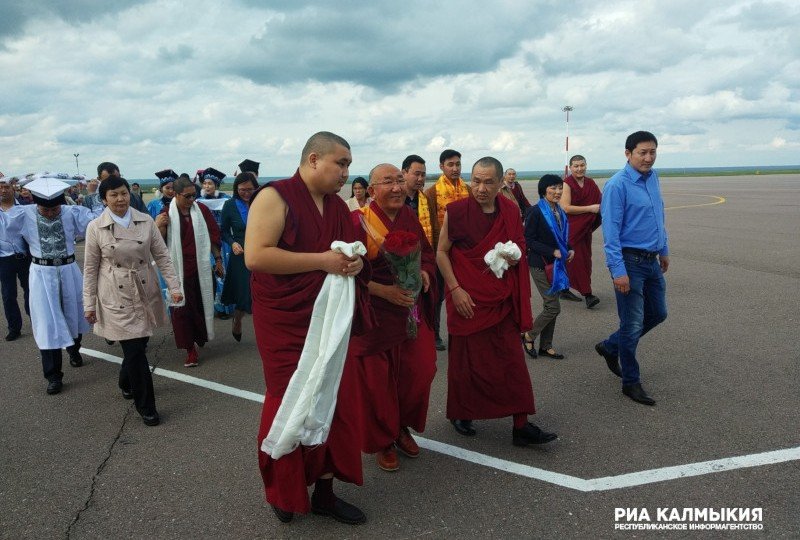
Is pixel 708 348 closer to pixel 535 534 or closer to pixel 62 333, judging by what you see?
pixel 535 534

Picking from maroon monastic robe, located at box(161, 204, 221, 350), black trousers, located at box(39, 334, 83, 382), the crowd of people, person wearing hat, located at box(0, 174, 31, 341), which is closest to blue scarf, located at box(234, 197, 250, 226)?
the crowd of people

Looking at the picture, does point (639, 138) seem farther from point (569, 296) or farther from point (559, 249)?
point (569, 296)

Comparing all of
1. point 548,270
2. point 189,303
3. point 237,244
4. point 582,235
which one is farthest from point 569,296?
point 189,303

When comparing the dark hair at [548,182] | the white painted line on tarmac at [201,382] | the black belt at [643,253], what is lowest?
the white painted line on tarmac at [201,382]

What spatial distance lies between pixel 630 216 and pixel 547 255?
1600 millimetres

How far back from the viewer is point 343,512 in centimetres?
310

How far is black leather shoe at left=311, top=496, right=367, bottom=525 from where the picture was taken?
3076 mm

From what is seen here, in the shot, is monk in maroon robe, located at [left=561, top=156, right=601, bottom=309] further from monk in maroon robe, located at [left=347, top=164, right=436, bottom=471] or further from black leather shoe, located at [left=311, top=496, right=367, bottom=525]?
black leather shoe, located at [left=311, top=496, right=367, bottom=525]

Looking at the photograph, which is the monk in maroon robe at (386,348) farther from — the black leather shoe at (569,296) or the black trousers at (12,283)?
the black trousers at (12,283)

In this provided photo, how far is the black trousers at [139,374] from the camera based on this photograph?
4465 millimetres

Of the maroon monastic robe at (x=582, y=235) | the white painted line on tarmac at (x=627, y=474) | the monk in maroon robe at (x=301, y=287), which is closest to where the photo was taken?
the monk in maroon robe at (x=301, y=287)

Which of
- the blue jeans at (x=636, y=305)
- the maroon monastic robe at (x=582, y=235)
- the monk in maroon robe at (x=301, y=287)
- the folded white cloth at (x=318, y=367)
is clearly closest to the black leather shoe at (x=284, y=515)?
the monk in maroon robe at (x=301, y=287)

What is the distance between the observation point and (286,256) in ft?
9.03

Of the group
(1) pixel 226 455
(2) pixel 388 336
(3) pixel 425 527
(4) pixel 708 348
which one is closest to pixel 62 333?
(1) pixel 226 455
